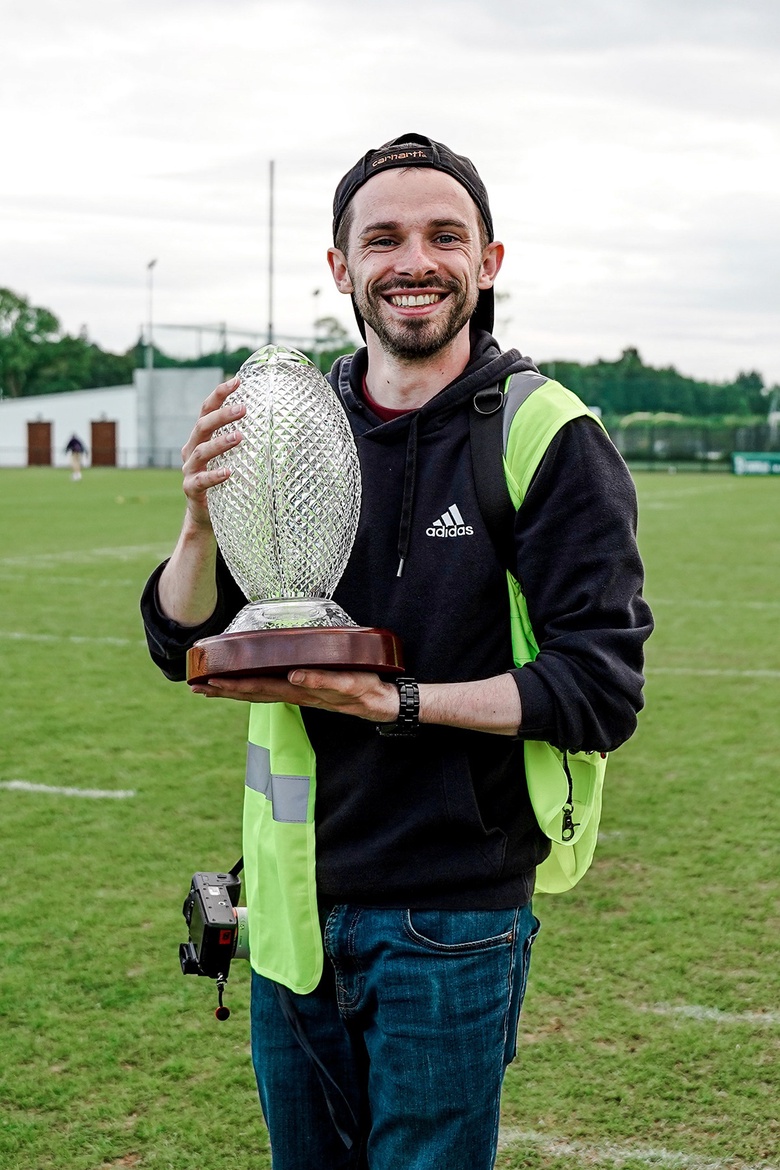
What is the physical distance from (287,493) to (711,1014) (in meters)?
2.74

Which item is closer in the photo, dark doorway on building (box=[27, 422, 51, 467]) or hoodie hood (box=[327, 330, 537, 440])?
hoodie hood (box=[327, 330, 537, 440])

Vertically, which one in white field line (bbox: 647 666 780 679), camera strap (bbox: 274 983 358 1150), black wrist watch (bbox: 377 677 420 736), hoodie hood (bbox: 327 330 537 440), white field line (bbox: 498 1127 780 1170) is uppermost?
hoodie hood (bbox: 327 330 537 440)

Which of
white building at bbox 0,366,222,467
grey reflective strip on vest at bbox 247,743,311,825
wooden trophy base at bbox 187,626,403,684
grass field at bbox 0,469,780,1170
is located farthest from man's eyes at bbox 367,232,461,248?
white building at bbox 0,366,222,467

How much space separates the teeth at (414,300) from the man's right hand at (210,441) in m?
0.29

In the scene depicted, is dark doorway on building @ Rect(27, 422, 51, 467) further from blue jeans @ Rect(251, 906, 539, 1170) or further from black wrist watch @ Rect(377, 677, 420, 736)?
black wrist watch @ Rect(377, 677, 420, 736)

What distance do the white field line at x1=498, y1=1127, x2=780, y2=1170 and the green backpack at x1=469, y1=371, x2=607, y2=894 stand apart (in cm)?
158

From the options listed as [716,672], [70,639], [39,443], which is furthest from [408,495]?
[39,443]

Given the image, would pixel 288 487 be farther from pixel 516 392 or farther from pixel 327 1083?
pixel 327 1083

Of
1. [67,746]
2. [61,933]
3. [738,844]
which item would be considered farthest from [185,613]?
[67,746]

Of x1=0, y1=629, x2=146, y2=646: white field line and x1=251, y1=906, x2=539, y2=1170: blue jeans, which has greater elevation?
x1=251, y1=906, x2=539, y2=1170: blue jeans

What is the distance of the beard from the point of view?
2.19 metres

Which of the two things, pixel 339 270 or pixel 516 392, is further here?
pixel 339 270

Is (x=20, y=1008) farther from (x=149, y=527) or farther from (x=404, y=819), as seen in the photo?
(x=149, y=527)

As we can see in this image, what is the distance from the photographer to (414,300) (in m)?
2.18
